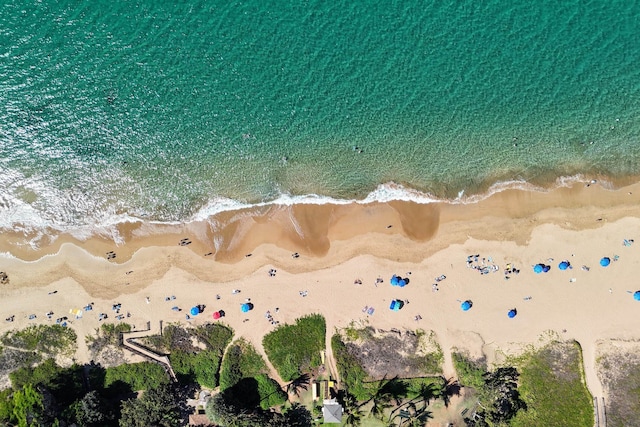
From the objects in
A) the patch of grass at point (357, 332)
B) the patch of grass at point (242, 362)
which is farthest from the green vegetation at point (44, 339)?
the patch of grass at point (357, 332)

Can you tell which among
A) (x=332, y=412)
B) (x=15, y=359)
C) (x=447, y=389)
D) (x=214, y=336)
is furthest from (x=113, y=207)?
→ (x=447, y=389)

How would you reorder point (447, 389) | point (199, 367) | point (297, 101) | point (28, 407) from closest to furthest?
1. point (28, 407)
2. point (447, 389)
3. point (199, 367)
4. point (297, 101)

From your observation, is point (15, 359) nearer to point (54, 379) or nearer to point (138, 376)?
point (54, 379)

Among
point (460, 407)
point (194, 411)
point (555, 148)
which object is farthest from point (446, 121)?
point (194, 411)

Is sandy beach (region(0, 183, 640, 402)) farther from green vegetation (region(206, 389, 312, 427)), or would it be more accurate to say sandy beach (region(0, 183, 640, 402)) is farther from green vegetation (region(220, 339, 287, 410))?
green vegetation (region(206, 389, 312, 427))

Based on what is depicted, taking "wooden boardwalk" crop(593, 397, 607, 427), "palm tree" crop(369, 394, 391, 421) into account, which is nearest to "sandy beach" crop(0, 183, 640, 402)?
"wooden boardwalk" crop(593, 397, 607, 427)
